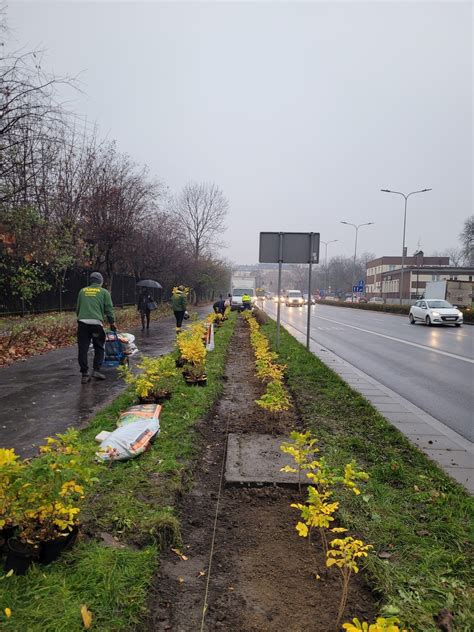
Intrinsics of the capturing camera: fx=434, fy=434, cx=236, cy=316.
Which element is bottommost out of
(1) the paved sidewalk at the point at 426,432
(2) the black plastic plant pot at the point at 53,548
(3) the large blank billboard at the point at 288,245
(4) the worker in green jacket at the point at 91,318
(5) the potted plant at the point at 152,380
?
(1) the paved sidewalk at the point at 426,432

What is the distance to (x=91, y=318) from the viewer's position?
7.73m

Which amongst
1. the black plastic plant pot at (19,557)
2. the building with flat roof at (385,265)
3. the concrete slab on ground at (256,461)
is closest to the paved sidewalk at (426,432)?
the concrete slab on ground at (256,461)

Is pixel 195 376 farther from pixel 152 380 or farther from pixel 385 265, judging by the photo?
pixel 385 265

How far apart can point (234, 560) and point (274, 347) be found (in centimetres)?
994

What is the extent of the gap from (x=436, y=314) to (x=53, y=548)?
80.5 ft

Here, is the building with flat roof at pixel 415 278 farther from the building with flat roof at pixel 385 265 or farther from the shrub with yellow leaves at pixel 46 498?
the shrub with yellow leaves at pixel 46 498

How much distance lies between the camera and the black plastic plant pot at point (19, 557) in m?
2.34

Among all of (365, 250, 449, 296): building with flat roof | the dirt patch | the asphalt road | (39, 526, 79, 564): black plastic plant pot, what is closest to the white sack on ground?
the dirt patch

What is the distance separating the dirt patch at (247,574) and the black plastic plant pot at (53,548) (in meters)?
0.57

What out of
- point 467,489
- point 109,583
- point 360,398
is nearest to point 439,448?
point 467,489

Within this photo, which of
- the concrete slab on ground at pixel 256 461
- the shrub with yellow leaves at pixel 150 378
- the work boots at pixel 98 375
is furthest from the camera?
the work boots at pixel 98 375

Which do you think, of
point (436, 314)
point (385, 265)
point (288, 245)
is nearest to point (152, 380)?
point (288, 245)

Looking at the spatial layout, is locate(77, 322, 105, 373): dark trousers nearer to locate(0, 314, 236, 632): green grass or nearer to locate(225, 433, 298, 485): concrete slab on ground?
locate(0, 314, 236, 632): green grass

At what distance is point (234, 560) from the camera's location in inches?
109
